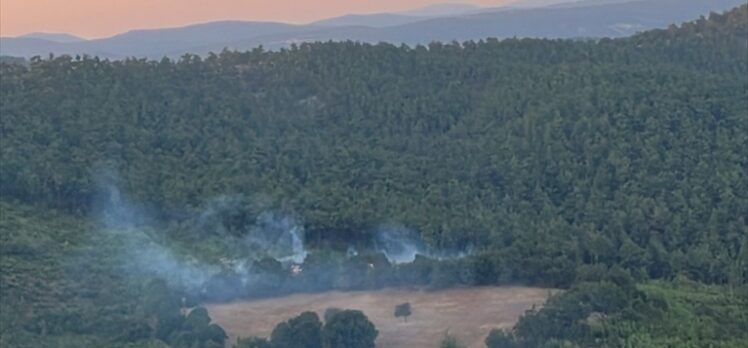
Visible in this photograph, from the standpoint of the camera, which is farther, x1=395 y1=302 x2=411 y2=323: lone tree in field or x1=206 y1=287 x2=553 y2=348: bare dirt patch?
x1=395 y1=302 x2=411 y2=323: lone tree in field

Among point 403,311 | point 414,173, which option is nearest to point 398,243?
point 414,173

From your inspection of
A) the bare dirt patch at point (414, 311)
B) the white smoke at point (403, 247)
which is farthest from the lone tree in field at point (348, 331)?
the white smoke at point (403, 247)

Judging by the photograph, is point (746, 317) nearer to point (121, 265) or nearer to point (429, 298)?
point (429, 298)

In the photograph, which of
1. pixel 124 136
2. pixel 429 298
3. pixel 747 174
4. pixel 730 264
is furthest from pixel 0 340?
pixel 747 174

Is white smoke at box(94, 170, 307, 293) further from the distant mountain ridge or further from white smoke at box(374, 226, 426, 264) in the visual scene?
the distant mountain ridge

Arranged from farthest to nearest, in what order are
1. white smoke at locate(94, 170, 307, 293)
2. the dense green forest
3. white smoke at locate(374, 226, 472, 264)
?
white smoke at locate(374, 226, 472, 264)
white smoke at locate(94, 170, 307, 293)
the dense green forest

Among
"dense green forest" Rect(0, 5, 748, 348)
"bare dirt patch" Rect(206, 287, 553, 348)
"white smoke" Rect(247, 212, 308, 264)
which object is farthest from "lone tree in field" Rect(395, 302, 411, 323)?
"white smoke" Rect(247, 212, 308, 264)

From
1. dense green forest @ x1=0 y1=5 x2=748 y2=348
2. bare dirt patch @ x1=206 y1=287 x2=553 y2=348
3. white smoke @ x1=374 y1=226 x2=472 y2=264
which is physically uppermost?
dense green forest @ x1=0 y1=5 x2=748 y2=348

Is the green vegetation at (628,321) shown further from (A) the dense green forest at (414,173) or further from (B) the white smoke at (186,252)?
(B) the white smoke at (186,252)
